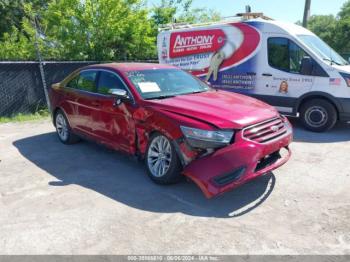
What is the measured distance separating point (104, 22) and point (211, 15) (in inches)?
353

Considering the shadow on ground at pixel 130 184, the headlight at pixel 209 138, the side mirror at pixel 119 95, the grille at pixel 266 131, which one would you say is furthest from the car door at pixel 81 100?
the grille at pixel 266 131

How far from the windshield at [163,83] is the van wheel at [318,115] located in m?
2.98

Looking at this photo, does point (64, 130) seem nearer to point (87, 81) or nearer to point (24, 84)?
point (87, 81)

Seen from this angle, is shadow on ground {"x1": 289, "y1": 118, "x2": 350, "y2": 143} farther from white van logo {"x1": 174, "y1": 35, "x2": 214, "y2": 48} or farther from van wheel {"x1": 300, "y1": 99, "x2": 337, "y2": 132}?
white van logo {"x1": 174, "y1": 35, "x2": 214, "y2": 48}

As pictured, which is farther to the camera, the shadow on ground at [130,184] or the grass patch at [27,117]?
the grass patch at [27,117]

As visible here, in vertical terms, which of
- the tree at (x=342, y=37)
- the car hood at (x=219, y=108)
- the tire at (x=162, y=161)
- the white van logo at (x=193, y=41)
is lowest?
the tree at (x=342, y=37)

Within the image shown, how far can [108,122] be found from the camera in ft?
18.6

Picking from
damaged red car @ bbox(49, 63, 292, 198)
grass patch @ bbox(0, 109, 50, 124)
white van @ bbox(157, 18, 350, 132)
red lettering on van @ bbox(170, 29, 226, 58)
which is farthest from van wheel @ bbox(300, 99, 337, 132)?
grass patch @ bbox(0, 109, 50, 124)

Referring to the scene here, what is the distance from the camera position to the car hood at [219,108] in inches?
170

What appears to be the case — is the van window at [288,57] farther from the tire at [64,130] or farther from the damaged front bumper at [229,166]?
the tire at [64,130]

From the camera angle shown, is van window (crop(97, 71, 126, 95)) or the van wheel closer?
van window (crop(97, 71, 126, 95))

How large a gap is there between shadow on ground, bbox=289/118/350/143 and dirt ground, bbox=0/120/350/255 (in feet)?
2.76

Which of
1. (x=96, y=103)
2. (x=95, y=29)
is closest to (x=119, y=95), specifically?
(x=96, y=103)

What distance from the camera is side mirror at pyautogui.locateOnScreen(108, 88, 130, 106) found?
5184mm
